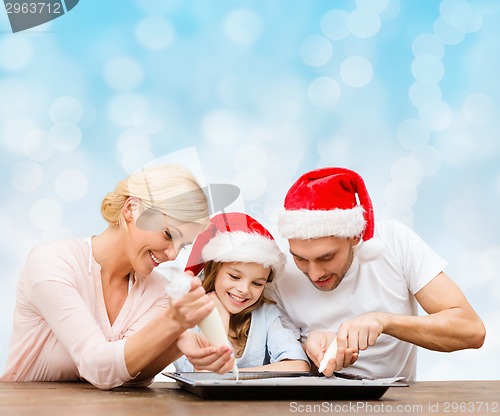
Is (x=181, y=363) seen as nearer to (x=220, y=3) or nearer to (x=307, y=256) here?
(x=307, y=256)

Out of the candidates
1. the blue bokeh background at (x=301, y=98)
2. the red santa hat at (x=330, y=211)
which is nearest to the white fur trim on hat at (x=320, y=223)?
the red santa hat at (x=330, y=211)

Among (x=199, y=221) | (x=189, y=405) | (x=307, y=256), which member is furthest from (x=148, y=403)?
(x=307, y=256)

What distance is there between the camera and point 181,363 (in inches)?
74.4

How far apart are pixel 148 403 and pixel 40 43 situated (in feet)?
6.76

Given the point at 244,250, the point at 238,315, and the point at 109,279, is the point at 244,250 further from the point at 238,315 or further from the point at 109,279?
the point at 109,279

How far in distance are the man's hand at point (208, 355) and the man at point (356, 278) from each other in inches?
17.6

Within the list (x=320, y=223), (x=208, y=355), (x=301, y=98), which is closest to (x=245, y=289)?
(x=320, y=223)

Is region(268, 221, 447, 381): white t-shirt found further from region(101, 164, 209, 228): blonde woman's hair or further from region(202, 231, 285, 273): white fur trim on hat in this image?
region(101, 164, 209, 228): blonde woman's hair

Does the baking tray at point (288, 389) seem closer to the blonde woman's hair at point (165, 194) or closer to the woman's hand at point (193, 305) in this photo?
the woman's hand at point (193, 305)

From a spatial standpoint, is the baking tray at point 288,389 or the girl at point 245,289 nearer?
the baking tray at point 288,389

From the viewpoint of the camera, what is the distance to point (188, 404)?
1.29 metres

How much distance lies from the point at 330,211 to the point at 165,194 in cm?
50

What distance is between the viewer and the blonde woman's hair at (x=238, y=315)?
194cm

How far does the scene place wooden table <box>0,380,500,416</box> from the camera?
1.21 metres
